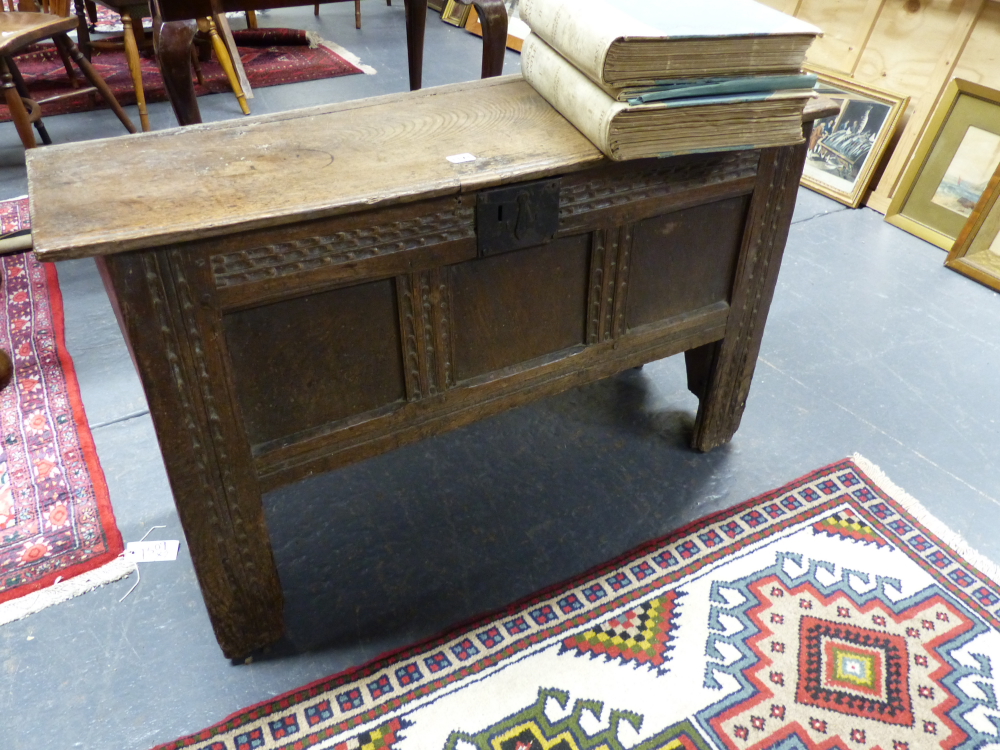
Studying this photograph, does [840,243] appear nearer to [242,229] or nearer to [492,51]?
[492,51]

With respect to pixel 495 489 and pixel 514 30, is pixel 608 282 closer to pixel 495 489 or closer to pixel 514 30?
pixel 495 489

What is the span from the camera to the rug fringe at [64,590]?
153 cm

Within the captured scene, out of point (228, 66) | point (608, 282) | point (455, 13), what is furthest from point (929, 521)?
point (455, 13)

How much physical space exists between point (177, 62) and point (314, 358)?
1.23m

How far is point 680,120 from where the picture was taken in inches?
50.0

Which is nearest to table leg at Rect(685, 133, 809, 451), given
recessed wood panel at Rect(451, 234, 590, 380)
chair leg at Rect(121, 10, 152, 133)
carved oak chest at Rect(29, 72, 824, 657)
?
carved oak chest at Rect(29, 72, 824, 657)

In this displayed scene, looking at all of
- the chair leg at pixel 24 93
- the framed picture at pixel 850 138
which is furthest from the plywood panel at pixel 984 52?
the chair leg at pixel 24 93

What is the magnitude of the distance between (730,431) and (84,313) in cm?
204

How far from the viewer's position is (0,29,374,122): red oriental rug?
158 inches

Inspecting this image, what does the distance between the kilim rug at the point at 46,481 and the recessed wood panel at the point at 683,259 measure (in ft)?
4.14

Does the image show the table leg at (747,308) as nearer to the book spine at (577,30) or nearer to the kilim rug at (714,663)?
the kilim rug at (714,663)

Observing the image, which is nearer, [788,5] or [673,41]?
[673,41]

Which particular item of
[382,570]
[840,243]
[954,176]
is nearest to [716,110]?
[382,570]

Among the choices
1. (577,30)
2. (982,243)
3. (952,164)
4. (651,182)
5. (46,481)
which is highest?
(577,30)
